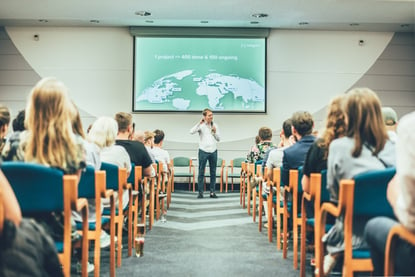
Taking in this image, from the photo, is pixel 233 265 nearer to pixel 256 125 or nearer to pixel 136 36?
pixel 256 125

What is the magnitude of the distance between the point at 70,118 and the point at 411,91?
8.71 metres

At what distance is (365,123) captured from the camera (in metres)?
2.43

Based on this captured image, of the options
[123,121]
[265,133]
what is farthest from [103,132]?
[265,133]

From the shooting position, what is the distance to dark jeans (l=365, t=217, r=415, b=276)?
1703 millimetres

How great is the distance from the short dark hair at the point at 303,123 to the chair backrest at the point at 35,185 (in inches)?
83.8

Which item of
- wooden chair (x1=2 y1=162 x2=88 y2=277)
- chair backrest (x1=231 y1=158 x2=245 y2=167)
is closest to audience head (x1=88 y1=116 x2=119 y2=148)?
wooden chair (x1=2 y1=162 x2=88 y2=277)

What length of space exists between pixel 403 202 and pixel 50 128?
5.40 ft

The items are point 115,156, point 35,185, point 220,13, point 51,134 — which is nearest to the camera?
point 35,185

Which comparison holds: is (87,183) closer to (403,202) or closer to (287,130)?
(403,202)

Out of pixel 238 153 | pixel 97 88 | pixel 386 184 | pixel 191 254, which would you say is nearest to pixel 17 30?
pixel 97 88

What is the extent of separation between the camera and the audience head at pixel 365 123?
2.42m

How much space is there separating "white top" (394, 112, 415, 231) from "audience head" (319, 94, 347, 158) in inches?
42.9

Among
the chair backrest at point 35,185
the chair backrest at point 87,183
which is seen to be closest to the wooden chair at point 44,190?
the chair backrest at point 35,185

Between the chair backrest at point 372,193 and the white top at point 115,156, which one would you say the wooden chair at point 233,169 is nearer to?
the white top at point 115,156
